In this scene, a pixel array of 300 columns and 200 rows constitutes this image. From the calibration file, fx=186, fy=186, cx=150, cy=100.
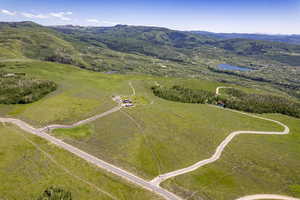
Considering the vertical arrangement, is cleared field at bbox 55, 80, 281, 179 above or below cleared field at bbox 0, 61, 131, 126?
below

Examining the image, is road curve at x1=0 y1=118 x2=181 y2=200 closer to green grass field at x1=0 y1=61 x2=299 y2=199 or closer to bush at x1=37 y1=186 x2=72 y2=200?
green grass field at x1=0 y1=61 x2=299 y2=199

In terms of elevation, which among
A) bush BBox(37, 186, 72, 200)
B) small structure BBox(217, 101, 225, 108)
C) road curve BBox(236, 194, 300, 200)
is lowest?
road curve BBox(236, 194, 300, 200)

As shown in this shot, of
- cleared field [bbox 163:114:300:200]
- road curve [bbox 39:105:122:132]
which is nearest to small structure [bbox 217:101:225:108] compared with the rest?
cleared field [bbox 163:114:300:200]

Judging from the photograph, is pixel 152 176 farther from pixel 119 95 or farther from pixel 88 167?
pixel 119 95

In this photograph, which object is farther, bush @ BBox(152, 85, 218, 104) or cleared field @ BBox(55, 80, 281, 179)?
bush @ BBox(152, 85, 218, 104)

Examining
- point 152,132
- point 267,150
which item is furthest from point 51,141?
point 267,150

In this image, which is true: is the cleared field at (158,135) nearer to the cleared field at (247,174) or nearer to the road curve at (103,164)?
the road curve at (103,164)
